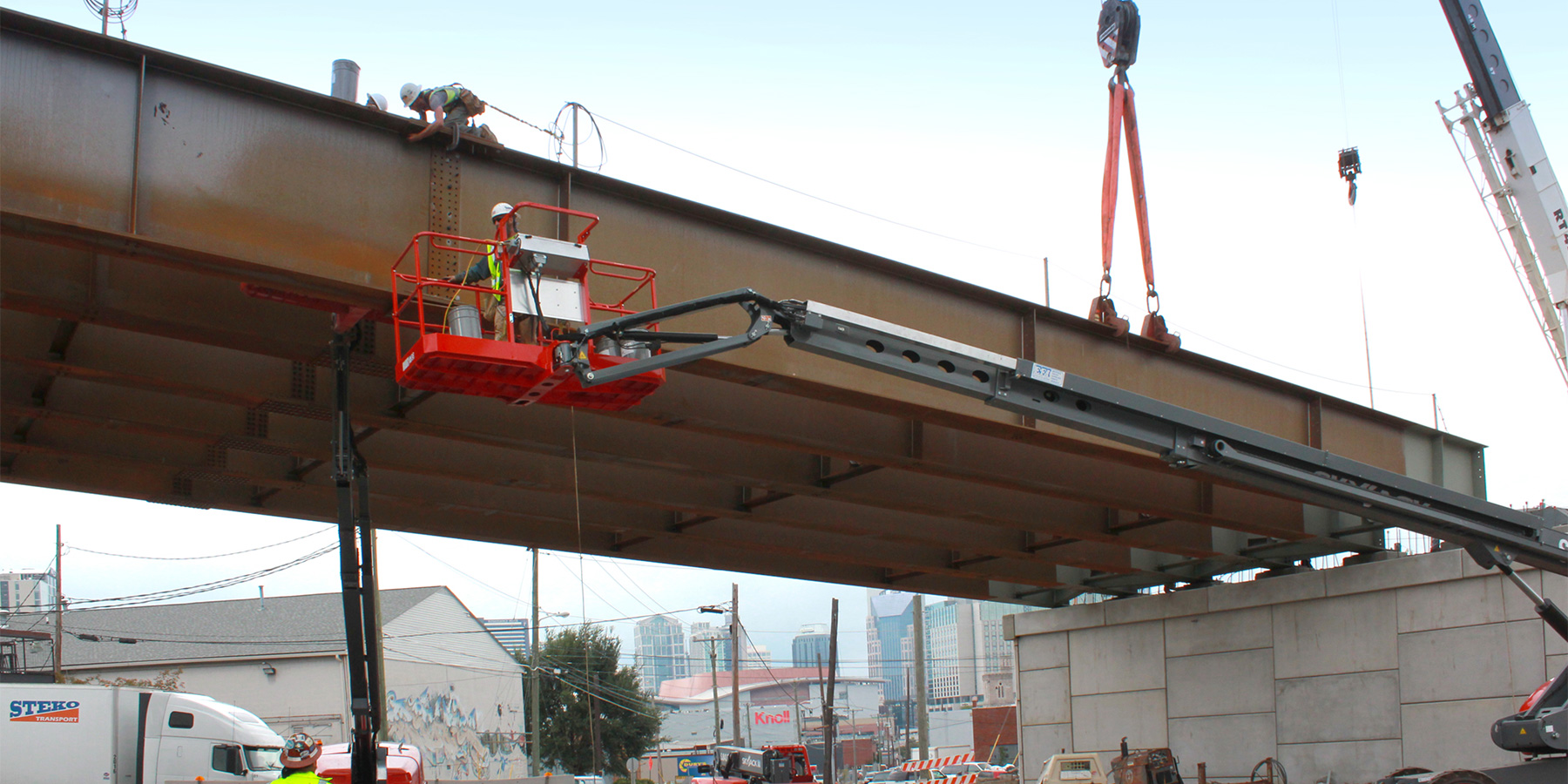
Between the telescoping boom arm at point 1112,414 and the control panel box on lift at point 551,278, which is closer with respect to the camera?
→ the telescoping boom arm at point 1112,414

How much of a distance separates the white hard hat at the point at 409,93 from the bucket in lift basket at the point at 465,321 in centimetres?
266

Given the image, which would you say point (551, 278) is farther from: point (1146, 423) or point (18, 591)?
point (18, 591)

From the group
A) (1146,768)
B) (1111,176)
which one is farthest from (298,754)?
(1146,768)

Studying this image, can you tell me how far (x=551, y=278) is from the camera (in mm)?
9273

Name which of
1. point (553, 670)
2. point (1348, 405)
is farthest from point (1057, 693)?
point (553, 670)

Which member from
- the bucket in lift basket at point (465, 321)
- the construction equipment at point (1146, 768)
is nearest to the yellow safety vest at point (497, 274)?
the bucket in lift basket at point (465, 321)

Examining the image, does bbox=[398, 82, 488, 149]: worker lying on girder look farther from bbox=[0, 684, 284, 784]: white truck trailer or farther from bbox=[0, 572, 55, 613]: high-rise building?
bbox=[0, 572, 55, 613]: high-rise building

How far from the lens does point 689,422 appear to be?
12.9m

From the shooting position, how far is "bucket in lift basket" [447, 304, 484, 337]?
873cm

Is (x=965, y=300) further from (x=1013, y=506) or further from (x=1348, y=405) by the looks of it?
(x=1348, y=405)

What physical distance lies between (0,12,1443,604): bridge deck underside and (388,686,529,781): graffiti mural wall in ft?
100

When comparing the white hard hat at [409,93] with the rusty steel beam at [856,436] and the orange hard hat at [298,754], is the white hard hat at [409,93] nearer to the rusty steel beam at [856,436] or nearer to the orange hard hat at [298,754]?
the rusty steel beam at [856,436]

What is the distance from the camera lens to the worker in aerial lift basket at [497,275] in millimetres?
9047

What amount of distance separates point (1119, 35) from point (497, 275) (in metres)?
10.8
